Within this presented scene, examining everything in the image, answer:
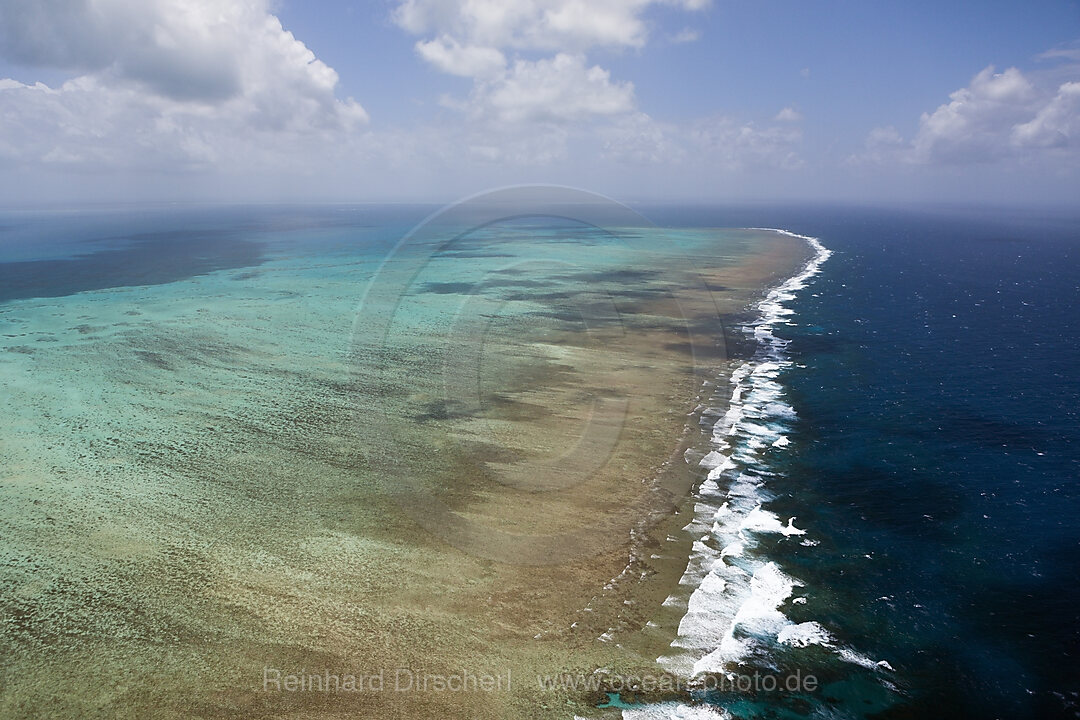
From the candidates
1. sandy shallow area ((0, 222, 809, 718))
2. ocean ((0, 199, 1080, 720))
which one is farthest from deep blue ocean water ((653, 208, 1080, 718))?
sandy shallow area ((0, 222, 809, 718))

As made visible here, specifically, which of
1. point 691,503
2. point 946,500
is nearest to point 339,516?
point 691,503

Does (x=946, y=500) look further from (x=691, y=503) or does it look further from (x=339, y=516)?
(x=339, y=516)

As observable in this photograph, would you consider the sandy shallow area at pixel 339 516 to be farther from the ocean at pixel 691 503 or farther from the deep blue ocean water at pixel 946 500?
the deep blue ocean water at pixel 946 500

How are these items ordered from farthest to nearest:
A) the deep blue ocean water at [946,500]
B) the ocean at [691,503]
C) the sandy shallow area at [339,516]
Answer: the ocean at [691,503] < the deep blue ocean water at [946,500] < the sandy shallow area at [339,516]

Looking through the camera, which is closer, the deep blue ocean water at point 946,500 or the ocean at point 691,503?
the deep blue ocean water at point 946,500

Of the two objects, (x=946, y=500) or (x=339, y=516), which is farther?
(x=946, y=500)

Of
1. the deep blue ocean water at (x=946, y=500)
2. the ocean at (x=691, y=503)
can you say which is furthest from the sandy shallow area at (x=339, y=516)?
the deep blue ocean water at (x=946, y=500)

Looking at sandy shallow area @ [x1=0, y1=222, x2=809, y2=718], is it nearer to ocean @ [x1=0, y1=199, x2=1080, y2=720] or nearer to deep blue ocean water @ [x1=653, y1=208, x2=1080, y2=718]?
ocean @ [x1=0, y1=199, x2=1080, y2=720]
